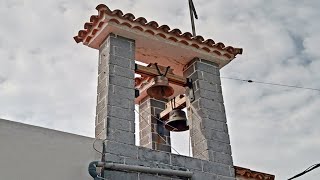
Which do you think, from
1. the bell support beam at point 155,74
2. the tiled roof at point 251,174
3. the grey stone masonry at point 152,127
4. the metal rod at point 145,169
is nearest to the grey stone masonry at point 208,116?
the bell support beam at point 155,74

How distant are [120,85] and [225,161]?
1.44 m

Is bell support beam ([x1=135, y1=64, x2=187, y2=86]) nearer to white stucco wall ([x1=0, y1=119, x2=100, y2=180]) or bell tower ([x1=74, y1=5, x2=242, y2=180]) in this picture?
bell tower ([x1=74, y1=5, x2=242, y2=180])

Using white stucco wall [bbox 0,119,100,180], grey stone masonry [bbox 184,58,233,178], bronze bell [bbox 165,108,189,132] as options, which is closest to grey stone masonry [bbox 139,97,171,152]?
bronze bell [bbox 165,108,189,132]

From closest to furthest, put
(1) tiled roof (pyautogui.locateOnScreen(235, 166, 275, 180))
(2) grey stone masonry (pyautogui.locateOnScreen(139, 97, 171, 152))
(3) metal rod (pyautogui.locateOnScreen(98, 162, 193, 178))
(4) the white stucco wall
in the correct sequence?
(4) the white stucco wall → (3) metal rod (pyautogui.locateOnScreen(98, 162, 193, 178)) → (2) grey stone masonry (pyautogui.locateOnScreen(139, 97, 171, 152)) → (1) tiled roof (pyautogui.locateOnScreen(235, 166, 275, 180))

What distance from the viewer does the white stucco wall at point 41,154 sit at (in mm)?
4480

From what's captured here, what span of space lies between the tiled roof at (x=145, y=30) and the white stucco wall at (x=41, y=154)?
1.42 m

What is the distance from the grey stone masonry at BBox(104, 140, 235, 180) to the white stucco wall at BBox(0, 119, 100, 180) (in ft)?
0.68

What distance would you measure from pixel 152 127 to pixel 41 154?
212 cm

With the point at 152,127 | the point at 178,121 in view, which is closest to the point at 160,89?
the point at 178,121

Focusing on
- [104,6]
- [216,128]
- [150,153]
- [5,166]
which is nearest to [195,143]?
[216,128]

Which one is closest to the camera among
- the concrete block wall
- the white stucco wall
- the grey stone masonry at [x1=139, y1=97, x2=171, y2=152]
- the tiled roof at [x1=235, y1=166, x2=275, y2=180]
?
the white stucco wall

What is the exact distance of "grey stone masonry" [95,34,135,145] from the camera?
5244 millimetres

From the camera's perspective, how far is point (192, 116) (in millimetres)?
6070

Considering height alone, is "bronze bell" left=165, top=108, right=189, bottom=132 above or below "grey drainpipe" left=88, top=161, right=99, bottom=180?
above
